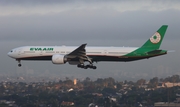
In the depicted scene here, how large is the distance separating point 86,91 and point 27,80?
1347 inches

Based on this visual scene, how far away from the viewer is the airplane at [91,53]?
88062 mm

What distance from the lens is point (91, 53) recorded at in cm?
8900

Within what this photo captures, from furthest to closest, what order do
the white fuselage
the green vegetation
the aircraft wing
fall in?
the green vegetation, the white fuselage, the aircraft wing

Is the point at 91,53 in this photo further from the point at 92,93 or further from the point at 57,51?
the point at 92,93

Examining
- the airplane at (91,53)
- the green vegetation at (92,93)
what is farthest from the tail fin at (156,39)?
the green vegetation at (92,93)

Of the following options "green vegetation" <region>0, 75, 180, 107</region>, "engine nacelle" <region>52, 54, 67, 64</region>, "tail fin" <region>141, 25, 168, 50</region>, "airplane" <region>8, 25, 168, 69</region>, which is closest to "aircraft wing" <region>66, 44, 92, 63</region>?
"airplane" <region>8, 25, 168, 69</region>

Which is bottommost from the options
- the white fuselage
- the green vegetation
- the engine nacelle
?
the green vegetation

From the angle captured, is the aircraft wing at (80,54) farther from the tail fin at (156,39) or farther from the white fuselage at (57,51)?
the tail fin at (156,39)

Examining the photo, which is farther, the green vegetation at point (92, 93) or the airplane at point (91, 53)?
the green vegetation at point (92, 93)

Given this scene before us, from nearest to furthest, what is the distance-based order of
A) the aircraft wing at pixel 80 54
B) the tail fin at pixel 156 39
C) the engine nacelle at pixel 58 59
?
the aircraft wing at pixel 80 54, the engine nacelle at pixel 58 59, the tail fin at pixel 156 39

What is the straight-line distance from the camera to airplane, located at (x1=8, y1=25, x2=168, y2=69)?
88062 mm

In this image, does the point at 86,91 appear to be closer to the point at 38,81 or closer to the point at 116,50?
the point at 38,81

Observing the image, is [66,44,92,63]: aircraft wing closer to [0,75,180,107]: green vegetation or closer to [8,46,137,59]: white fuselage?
[8,46,137,59]: white fuselage

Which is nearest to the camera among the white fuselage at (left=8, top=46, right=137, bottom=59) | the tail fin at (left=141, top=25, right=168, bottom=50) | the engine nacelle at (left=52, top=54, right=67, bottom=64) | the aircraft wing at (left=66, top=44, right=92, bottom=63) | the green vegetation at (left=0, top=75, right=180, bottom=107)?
the aircraft wing at (left=66, top=44, right=92, bottom=63)
